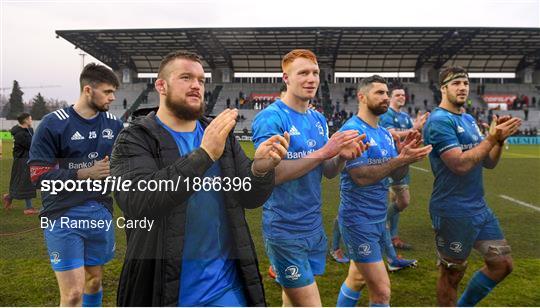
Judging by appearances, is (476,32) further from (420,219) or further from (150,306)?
(150,306)

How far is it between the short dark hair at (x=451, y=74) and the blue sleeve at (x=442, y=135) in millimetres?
312

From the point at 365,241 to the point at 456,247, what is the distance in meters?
0.67

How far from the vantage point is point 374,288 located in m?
2.40

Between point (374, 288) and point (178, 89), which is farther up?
point (178, 89)

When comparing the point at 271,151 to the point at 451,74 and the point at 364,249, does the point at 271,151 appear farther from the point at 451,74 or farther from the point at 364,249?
the point at 451,74

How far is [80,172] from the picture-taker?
2.41 metres

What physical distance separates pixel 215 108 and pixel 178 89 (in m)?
0.86

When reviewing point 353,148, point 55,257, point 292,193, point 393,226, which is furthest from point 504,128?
point 55,257

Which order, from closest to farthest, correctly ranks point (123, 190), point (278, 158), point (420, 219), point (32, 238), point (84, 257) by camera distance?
point (123, 190) < point (278, 158) < point (84, 257) < point (32, 238) < point (420, 219)

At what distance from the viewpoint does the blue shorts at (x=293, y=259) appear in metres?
2.17

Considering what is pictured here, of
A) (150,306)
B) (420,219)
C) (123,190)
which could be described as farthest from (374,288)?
(420,219)

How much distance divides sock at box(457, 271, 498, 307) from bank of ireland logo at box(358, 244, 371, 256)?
0.85 meters

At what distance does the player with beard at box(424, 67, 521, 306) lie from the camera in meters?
2.59

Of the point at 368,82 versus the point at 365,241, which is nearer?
the point at 365,241
